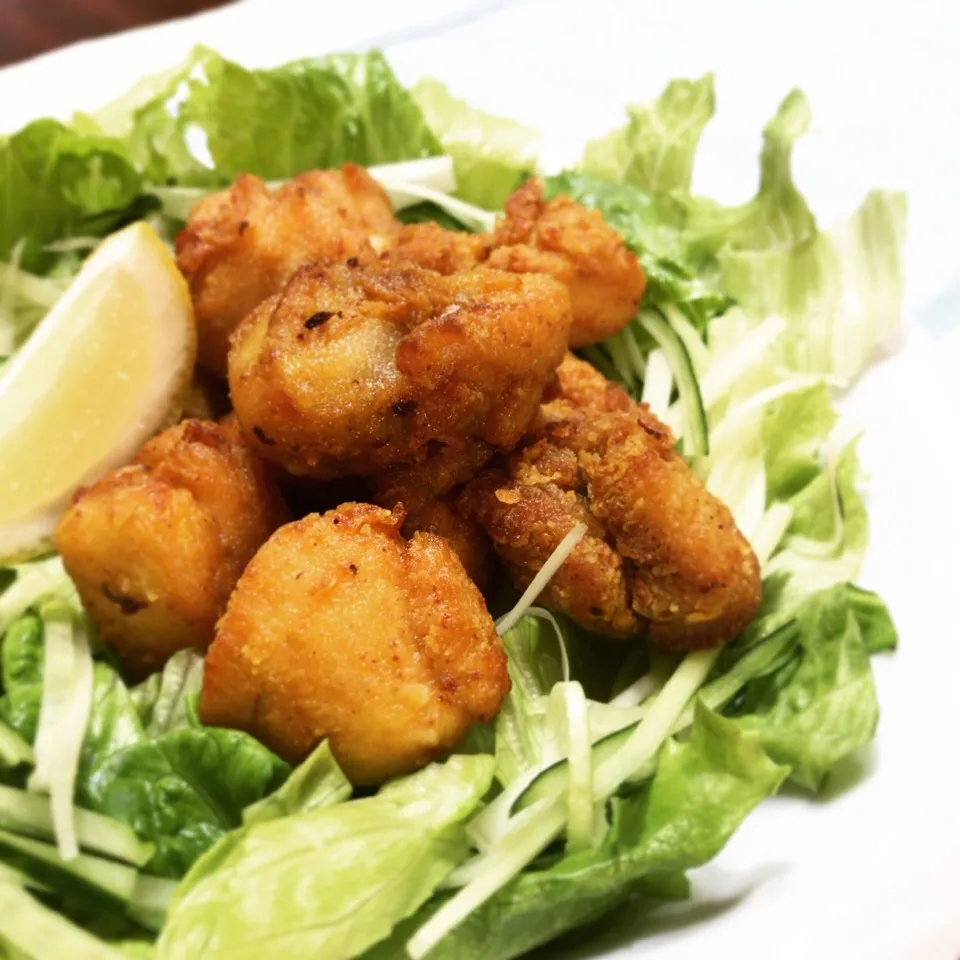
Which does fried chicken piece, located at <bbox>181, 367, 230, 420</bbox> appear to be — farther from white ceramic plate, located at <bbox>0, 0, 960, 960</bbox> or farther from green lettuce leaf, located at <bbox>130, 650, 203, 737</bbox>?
white ceramic plate, located at <bbox>0, 0, 960, 960</bbox>

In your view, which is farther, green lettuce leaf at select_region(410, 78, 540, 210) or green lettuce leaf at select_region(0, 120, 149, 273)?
green lettuce leaf at select_region(410, 78, 540, 210)

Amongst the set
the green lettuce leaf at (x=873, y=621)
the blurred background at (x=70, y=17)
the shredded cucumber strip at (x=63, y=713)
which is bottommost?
the green lettuce leaf at (x=873, y=621)

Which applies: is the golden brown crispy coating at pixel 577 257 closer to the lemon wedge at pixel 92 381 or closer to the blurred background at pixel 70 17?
the lemon wedge at pixel 92 381

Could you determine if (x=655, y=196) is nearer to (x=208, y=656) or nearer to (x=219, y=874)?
(x=208, y=656)

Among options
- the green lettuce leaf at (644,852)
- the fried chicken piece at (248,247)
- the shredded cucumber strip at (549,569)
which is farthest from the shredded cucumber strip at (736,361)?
the green lettuce leaf at (644,852)

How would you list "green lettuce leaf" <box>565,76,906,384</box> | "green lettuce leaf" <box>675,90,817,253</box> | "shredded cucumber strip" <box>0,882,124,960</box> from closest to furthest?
"shredded cucumber strip" <box>0,882,124,960</box>
"green lettuce leaf" <box>565,76,906,384</box>
"green lettuce leaf" <box>675,90,817,253</box>

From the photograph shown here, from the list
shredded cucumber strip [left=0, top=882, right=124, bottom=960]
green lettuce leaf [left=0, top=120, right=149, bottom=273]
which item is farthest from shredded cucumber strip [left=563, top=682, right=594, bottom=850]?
green lettuce leaf [left=0, top=120, right=149, bottom=273]

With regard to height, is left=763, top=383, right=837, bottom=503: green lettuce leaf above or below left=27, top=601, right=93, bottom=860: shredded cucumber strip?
below
